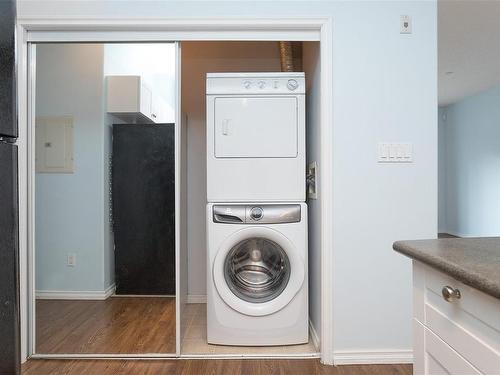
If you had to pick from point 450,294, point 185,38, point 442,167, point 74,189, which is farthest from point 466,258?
point 442,167

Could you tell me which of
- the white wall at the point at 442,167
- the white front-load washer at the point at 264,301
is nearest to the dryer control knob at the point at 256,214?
the white front-load washer at the point at 264,301

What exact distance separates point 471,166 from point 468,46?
3.11 m

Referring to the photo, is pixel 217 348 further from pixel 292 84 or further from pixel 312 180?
pixel 292 84

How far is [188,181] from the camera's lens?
279cm

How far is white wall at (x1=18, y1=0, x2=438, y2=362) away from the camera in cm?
181

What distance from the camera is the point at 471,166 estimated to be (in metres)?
5.95

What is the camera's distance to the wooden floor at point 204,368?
68.6 inches

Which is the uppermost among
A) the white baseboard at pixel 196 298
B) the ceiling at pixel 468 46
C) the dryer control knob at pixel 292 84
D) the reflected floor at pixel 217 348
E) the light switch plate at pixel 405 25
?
the ceiling at pixel 468 46

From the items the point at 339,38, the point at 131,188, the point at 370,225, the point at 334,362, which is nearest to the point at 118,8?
the point at 131,188

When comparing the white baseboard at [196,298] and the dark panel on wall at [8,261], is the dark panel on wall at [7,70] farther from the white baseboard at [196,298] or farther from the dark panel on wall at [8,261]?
the white baseboard at [196,298]

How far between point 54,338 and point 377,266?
1.99 metres

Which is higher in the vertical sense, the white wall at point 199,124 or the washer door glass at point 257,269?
the white wall at point 199,124

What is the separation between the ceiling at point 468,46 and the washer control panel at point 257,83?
62.9 inches

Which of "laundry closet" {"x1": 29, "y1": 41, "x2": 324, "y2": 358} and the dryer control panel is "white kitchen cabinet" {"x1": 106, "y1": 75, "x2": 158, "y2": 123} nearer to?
"laundry closet" {"x1": 29, "y1": 41, "x2": 324, "y2": 358}
